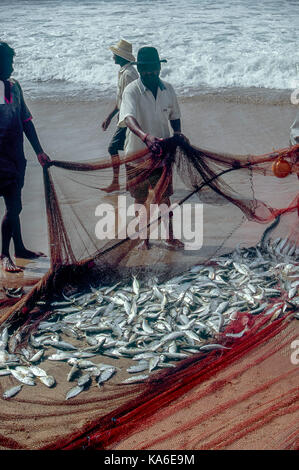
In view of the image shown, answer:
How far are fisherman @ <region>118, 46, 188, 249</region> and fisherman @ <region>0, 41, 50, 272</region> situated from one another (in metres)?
0.96

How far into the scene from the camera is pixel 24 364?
4.30m

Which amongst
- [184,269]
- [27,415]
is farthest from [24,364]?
[184,269]

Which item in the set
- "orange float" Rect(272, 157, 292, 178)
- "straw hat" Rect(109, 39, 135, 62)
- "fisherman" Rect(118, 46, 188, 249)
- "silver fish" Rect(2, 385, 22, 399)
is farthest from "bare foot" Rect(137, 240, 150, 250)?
"straw hat" Rect(109, 39, 135, 62)

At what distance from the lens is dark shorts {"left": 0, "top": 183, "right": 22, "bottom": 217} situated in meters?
5.84

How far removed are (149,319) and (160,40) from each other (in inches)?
550

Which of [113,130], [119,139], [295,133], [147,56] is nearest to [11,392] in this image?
[147,56]

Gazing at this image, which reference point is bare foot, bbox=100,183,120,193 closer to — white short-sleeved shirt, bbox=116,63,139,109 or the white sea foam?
white short-sleeved shirt, bbox=116,63,139,109

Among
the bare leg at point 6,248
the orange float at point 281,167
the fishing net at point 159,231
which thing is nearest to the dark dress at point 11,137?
the bare leg at point 6,248

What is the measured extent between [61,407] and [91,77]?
11988 mm

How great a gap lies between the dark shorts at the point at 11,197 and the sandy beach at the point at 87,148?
616 mm

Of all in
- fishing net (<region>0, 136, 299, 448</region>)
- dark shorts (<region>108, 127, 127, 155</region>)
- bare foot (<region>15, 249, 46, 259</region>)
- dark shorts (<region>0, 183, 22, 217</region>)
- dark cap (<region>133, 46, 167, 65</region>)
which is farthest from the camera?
dark shorts (<region>108, 127, 127, 155</region>)

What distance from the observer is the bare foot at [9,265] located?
19.4 feet

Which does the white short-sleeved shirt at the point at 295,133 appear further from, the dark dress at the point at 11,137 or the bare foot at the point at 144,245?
the dark dress at the point at 11,137

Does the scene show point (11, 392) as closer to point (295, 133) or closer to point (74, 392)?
point (74, 392)
